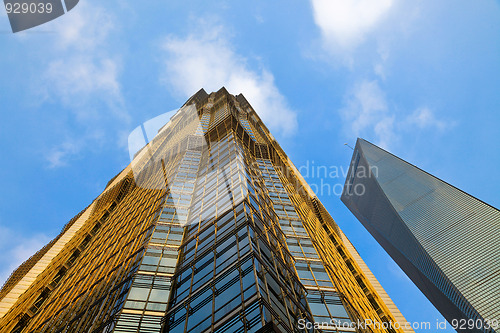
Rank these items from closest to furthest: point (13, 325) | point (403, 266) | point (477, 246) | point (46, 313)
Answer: point (46, 313) < point (13, 325) < point (477, 246) < point (403, 266)

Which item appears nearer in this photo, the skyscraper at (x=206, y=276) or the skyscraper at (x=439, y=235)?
the skyscraper at (x=206, y=276)

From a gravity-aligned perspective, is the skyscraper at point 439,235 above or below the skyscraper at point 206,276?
above

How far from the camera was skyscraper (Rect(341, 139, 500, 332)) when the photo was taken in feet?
281

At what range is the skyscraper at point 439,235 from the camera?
8575 centimetres

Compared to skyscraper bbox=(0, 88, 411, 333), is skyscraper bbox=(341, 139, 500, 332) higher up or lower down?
higher up

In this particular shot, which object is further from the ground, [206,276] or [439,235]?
[439,235]

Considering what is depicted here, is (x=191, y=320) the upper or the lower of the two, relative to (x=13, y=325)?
lower

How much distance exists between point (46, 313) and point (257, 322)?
2044cm

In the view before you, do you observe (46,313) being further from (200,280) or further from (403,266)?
(403,266)

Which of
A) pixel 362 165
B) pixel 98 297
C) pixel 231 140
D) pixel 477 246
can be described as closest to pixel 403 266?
pixel 477 246

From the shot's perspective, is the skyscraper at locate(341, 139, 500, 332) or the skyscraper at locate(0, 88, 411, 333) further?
the skyscraper at locate(341, 139, 500, 332)

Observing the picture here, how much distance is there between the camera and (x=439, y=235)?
104 meters

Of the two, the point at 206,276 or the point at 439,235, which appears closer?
the point at 206,276

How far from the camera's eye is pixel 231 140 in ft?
182
